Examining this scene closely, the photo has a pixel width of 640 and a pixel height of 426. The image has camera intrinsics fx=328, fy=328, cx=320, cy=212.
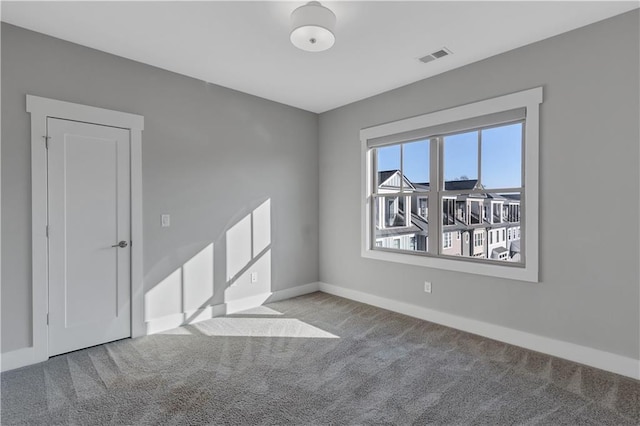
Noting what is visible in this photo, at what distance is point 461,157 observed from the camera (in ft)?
11.9

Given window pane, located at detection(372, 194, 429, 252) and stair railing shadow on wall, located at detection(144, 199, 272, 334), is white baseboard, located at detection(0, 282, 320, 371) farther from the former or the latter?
window pane, located at detection(372, 194, 429, 252)

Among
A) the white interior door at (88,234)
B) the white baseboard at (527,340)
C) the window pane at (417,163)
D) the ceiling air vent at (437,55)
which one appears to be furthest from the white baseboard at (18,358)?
the ceiling air vent at (437,55)

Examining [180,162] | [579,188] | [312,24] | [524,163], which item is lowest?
[579,188]

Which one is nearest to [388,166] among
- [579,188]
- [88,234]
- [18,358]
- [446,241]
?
[446,241]

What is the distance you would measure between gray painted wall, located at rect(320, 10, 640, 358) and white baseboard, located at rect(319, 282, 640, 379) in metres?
0.06

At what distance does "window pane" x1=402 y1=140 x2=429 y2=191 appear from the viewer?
12.9 ft

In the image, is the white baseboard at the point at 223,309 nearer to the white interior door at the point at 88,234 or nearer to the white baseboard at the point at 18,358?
the white interior door at the point at 88,234

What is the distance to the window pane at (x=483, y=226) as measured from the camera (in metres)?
3.26

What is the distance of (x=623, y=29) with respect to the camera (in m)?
2.57

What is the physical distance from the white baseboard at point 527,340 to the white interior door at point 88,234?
302 cm

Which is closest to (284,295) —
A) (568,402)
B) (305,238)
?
(305,238)

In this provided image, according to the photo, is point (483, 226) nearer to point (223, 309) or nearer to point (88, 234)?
point (223, 309)

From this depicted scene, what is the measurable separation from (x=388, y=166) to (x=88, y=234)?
346cm

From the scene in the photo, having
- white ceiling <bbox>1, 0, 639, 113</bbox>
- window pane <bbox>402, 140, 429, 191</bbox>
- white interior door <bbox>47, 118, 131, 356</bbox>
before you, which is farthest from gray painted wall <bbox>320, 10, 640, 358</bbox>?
white interior door <bbox>47, 118, 131, 356</bbox>
